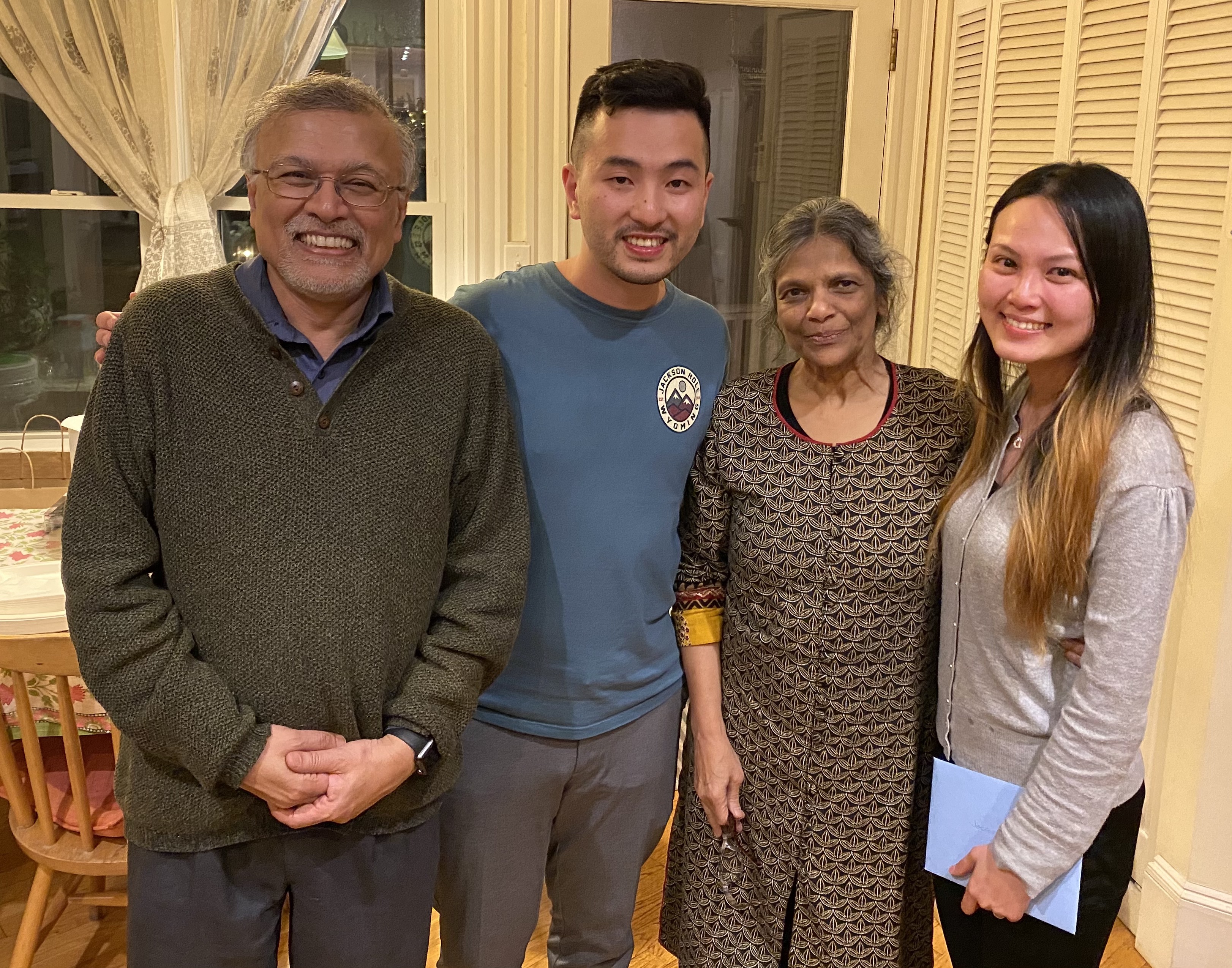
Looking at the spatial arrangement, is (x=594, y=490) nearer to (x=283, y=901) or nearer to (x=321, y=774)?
(x=321, y=774)

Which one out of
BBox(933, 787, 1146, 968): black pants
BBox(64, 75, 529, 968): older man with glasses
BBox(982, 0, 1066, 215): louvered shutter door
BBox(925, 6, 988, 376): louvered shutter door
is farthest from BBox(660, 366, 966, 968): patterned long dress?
BBox(925, 6, 988, 376): louvered shutter door

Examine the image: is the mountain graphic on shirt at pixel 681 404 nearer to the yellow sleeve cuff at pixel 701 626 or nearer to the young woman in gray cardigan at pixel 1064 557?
the yellow sleeve cuff at pixel 701 626

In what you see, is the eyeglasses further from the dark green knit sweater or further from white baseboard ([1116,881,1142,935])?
white baseboard ([1116,881,1142,935])

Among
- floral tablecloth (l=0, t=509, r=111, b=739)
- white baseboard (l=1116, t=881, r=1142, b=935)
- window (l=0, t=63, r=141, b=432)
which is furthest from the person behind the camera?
window (l=0, t=63, r=141, b=432)

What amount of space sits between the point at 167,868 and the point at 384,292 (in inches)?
30.0

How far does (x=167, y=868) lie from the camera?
136 cm

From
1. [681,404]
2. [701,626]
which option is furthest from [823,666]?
[681,404]

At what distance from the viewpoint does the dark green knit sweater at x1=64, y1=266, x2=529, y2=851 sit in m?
1.26

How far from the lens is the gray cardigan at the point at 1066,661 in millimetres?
1291

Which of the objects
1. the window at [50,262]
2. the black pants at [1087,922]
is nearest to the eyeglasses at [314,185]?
the black pants at [1087,922]

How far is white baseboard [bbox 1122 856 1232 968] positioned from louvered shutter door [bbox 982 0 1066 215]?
5.27ft

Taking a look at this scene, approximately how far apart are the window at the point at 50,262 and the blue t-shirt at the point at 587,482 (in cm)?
215

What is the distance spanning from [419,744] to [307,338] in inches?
20.6

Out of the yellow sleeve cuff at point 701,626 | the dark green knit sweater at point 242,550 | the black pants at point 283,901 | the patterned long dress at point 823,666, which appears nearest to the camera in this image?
the dark green knit sweater at point 242,550
